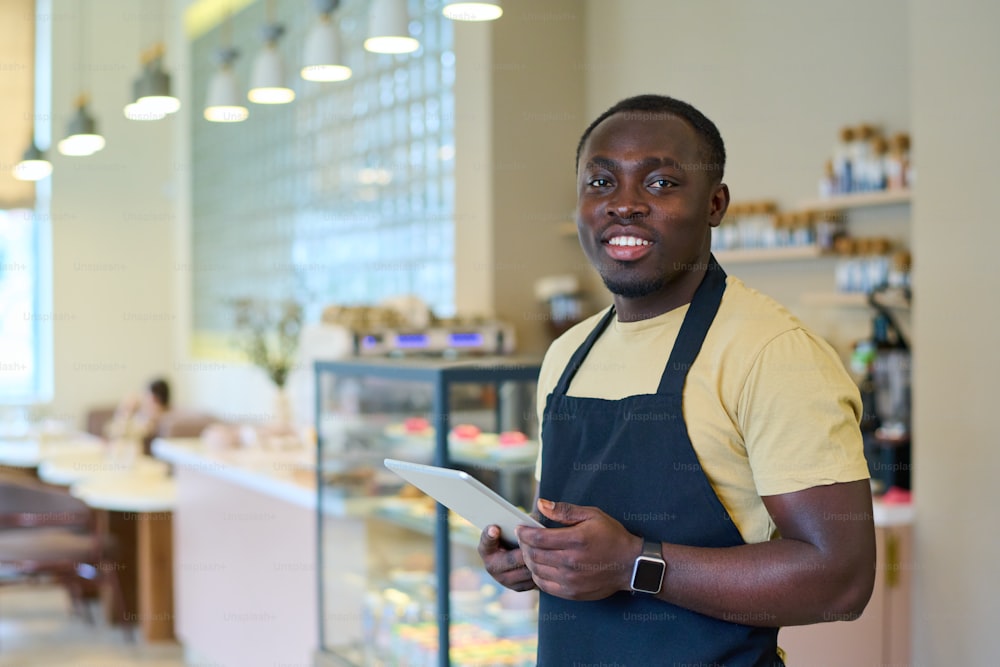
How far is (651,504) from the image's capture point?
1.34 metres

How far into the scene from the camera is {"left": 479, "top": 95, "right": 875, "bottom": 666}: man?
1.21m

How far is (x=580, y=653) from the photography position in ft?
4.75

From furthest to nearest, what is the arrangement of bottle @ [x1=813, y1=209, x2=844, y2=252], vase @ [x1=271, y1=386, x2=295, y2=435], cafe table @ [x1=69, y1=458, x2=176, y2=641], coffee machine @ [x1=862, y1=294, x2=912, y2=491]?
1. cafe table @ [x1=69, y1=458, x2=176, y2=641]
2. vase @ [x1=271, y1=386, x2=295, y2=435]
3. bottle @ [x1=813, y1=209, x2=844, y2=252]
4. coffee machine @ [x1=862, y1=294, x2=912, y2=491]

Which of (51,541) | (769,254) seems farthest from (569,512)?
(51,541)

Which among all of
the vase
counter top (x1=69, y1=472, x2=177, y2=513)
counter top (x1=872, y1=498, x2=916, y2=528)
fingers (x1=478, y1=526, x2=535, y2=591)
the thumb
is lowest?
counter top (x1=69, y1=472, x2=177, y2=513)

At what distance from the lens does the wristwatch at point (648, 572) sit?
1257 mm

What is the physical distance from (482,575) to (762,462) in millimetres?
1815

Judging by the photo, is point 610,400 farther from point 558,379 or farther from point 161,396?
point 161,396

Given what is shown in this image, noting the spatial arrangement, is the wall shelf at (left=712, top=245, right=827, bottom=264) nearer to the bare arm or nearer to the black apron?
the black apron

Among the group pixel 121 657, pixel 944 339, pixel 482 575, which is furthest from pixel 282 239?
pixel 944 339

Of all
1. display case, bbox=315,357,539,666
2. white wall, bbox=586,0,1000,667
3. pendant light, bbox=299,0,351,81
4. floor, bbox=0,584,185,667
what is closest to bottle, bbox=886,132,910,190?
white wall, bbox=586,0,1000,667

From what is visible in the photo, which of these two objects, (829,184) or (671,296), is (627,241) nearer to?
(671,296)

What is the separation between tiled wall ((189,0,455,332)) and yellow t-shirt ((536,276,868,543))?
4121 millimetres

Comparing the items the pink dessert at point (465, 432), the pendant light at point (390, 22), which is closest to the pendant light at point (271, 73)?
the pendant light at point (390, 22)
